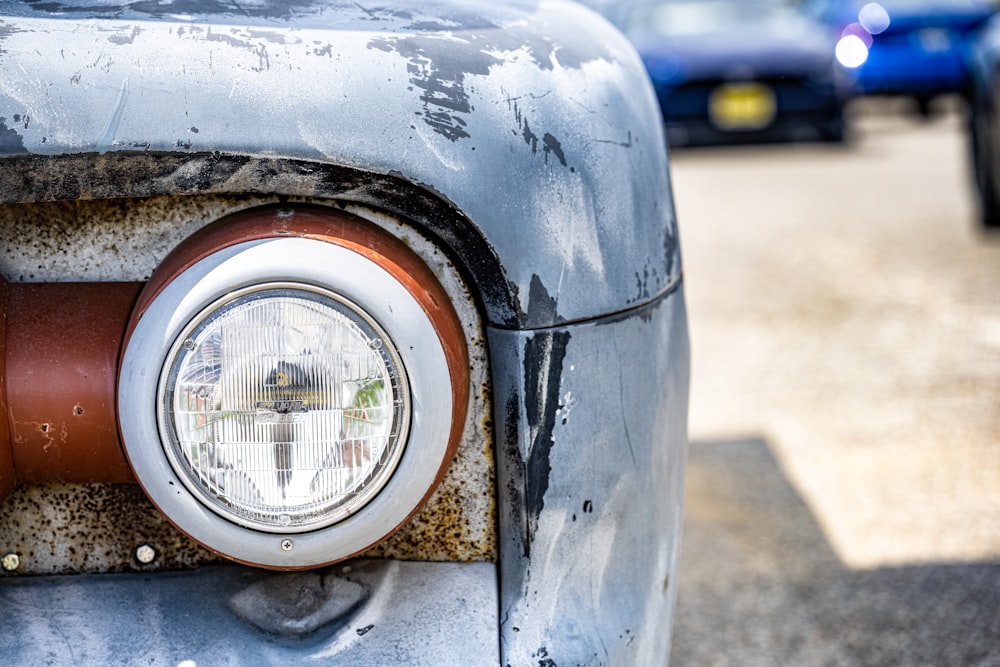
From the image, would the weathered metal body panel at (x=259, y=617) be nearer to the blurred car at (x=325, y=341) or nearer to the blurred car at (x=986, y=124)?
the blurred car at (x=325, y=341)

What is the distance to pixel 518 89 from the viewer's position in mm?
1077

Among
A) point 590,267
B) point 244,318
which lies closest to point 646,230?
point 590,267

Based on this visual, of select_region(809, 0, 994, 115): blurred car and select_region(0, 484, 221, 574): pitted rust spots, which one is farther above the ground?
select_region(809, 0, 994, 115): blurred car

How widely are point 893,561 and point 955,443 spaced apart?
79cm

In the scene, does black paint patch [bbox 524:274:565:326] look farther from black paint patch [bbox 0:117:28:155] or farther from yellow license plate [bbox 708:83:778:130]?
yellow license plate [bbox 708:83:778:130]

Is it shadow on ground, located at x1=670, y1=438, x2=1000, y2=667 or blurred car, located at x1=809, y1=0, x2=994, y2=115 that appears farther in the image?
blurred car, located at x1=809, y1=0, x2=994, y2=115

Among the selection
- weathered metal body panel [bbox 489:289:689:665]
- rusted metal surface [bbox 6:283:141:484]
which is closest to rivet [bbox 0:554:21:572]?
rusted metal surface [bbox 6:283:141:484]

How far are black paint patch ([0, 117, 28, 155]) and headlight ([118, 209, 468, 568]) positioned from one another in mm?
181

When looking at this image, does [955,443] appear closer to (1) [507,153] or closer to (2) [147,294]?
(1) [507,153]

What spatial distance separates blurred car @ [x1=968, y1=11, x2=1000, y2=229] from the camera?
4.90 m

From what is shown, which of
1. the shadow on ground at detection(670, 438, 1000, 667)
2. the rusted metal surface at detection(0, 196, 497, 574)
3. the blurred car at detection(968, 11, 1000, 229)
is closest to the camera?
the rusted metal surface at detection(0, 196, 497, 574)

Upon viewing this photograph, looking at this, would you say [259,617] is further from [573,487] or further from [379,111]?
[379,111]

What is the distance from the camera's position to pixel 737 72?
8.27 m

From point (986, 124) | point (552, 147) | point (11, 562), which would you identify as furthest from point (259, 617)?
point (986, 124)
